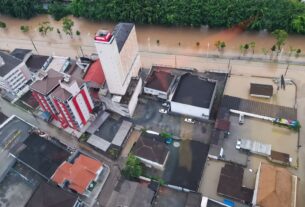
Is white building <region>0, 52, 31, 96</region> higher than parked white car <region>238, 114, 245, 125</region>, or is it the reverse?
parked white car <region>238, 114, 245, 125</region>

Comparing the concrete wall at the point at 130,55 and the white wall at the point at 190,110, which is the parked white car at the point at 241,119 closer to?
the white wall at the point at 190,110

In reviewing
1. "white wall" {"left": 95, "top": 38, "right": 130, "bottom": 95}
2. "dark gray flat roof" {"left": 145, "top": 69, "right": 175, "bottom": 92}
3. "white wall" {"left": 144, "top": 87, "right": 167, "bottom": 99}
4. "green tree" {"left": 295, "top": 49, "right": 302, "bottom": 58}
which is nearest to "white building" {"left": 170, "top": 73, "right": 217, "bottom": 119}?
"white wall" {"left": 144, "top": 87, "right": 167, "bottom": 99}

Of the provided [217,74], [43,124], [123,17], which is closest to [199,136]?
[217,74]

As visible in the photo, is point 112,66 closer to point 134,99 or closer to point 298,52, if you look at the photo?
point 134,99

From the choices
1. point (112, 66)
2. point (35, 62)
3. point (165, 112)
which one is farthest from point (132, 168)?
point (35, 62)

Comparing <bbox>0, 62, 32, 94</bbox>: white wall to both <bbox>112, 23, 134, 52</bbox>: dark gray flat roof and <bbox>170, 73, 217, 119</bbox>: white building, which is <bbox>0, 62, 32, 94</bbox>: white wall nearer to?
<bbox>112, 23, 134, 52</bbox>: dark gray flat roof

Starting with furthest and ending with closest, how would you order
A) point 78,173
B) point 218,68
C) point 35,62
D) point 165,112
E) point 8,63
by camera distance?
point 35,62
point 218,68
point 8,63
point 165,112
point 78,173
